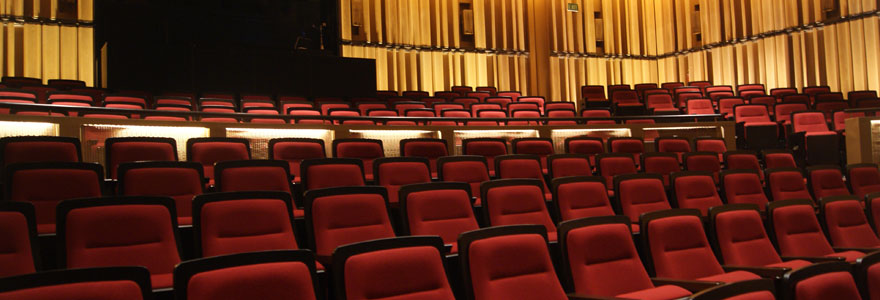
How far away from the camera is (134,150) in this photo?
180 cm

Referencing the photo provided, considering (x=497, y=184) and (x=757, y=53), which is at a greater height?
(x=757, y=53)

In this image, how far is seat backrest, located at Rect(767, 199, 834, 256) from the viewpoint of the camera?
1608 mm

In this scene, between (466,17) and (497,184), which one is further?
(466,17)

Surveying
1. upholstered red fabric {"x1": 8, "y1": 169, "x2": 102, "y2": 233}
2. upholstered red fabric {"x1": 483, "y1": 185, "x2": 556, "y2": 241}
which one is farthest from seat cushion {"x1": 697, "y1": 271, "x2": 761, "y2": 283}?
upholstered red fabric {"x1": 8, "y1": 169, "x2": 102, "y2": 233}

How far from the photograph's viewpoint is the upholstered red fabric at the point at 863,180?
2234 millimetres

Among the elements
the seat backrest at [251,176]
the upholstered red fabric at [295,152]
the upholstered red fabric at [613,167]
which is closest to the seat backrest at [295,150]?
the upholstered red fabric at [295,152]

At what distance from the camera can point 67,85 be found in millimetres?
3590

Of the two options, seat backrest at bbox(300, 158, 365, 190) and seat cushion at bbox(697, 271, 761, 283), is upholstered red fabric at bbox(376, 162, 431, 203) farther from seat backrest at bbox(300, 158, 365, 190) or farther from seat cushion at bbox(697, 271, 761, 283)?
seat cushion at bbox(697, 271, 761, 283)

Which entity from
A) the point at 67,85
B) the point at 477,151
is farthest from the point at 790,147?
the point at 67,85

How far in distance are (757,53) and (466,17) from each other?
2437 millimetres

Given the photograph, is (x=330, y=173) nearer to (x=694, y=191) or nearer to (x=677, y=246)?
(x=677, y=246)

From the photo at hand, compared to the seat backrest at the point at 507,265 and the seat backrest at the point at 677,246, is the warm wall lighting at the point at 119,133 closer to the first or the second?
the seat backrest at the point at 507,265

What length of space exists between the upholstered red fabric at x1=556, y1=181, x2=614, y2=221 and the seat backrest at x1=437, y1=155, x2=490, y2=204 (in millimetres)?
341

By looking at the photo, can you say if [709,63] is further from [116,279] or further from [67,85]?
[116,279]
